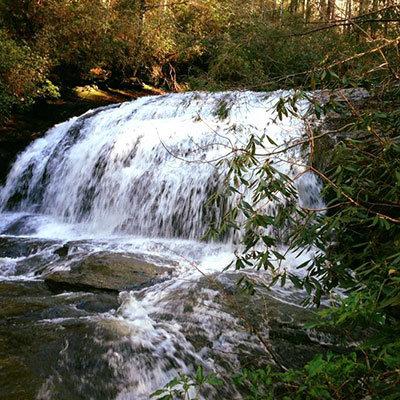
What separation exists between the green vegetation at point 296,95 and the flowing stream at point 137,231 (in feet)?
1.39

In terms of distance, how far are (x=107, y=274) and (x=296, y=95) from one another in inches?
134

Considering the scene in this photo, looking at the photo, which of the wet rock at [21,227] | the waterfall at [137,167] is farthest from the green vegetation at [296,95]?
the wet rock at [21,227]

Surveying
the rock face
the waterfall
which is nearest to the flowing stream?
the waterfall

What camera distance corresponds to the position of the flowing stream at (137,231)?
3.19 m

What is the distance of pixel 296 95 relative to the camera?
2.56 m

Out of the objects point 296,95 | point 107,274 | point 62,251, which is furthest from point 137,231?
point 296,95

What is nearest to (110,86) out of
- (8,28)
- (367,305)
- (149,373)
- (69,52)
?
(69,52)

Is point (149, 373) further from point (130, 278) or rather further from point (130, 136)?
point (130, 136)

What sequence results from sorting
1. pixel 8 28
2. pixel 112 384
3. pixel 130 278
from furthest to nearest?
pixel 8 28 < pixel 130 278 < pixel 112 384

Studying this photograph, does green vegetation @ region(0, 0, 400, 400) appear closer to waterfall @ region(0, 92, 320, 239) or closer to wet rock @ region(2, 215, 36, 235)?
waterfall @ region(0, 92, 320, 239)

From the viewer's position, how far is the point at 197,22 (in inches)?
693

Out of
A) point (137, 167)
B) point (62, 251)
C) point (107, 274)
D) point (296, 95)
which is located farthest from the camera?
point (137, 167)

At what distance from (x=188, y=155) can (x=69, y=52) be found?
24.9 feet

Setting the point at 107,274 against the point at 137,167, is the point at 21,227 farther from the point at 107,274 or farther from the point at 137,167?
the point at 107,274
